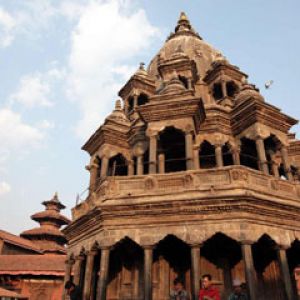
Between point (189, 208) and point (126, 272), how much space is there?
4720 mm

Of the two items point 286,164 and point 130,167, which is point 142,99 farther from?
point 286,164

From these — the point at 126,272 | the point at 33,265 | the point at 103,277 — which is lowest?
the point at 103,277

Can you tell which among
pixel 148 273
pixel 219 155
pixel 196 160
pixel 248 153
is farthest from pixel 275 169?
pixel 148 273

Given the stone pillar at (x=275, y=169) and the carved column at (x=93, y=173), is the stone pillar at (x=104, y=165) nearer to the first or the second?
the carved column at (x=93, y=173)

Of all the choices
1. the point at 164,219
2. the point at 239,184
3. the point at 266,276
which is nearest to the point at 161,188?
the point at 164,219

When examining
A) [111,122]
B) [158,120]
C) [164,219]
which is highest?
[111,122]

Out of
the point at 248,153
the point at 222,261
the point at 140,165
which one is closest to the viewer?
the point at 222,261

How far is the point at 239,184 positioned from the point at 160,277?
5273mm

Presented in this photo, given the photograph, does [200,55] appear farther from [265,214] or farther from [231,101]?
[265,214]

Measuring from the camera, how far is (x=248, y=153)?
66.5 feet

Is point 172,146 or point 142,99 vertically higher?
point 142,99

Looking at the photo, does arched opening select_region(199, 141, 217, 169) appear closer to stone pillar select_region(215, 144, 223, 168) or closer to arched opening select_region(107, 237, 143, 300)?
stone pillar select_region(215, 144, 223, 168)

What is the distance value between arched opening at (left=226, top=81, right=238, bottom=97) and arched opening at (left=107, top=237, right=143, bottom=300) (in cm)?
1418

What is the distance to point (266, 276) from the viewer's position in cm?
1463
